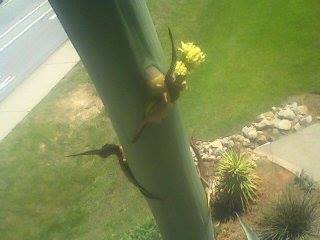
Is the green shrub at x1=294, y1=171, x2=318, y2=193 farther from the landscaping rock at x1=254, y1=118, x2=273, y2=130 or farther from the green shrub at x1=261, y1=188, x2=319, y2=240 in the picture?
the landscaping rock at x1=254, y1=118, x2=273, y2=130

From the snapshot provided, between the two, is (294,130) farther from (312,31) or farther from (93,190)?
(93,190)

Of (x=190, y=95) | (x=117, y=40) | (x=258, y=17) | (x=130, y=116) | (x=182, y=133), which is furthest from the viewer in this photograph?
(x=258, y=17)

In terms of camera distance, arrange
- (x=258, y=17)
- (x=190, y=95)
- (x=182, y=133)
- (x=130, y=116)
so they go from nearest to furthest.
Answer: (x=130, y=116)
(x=182, y=133)
(x=190, y=95)
(x=258, y=17)

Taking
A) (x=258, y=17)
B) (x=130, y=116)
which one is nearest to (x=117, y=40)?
(x=130, y=116)

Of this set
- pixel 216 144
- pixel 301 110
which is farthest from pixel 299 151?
pixel 216 144

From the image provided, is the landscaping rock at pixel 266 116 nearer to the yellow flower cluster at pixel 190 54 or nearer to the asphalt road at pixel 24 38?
the yellow flower cluster at pixel 190 54

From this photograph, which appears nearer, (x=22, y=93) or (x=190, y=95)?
(x=190, y=95)

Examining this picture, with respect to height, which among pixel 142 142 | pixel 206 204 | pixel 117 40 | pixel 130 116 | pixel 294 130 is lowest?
pixel 294 130

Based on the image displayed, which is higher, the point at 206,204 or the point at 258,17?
the point at 206,204
